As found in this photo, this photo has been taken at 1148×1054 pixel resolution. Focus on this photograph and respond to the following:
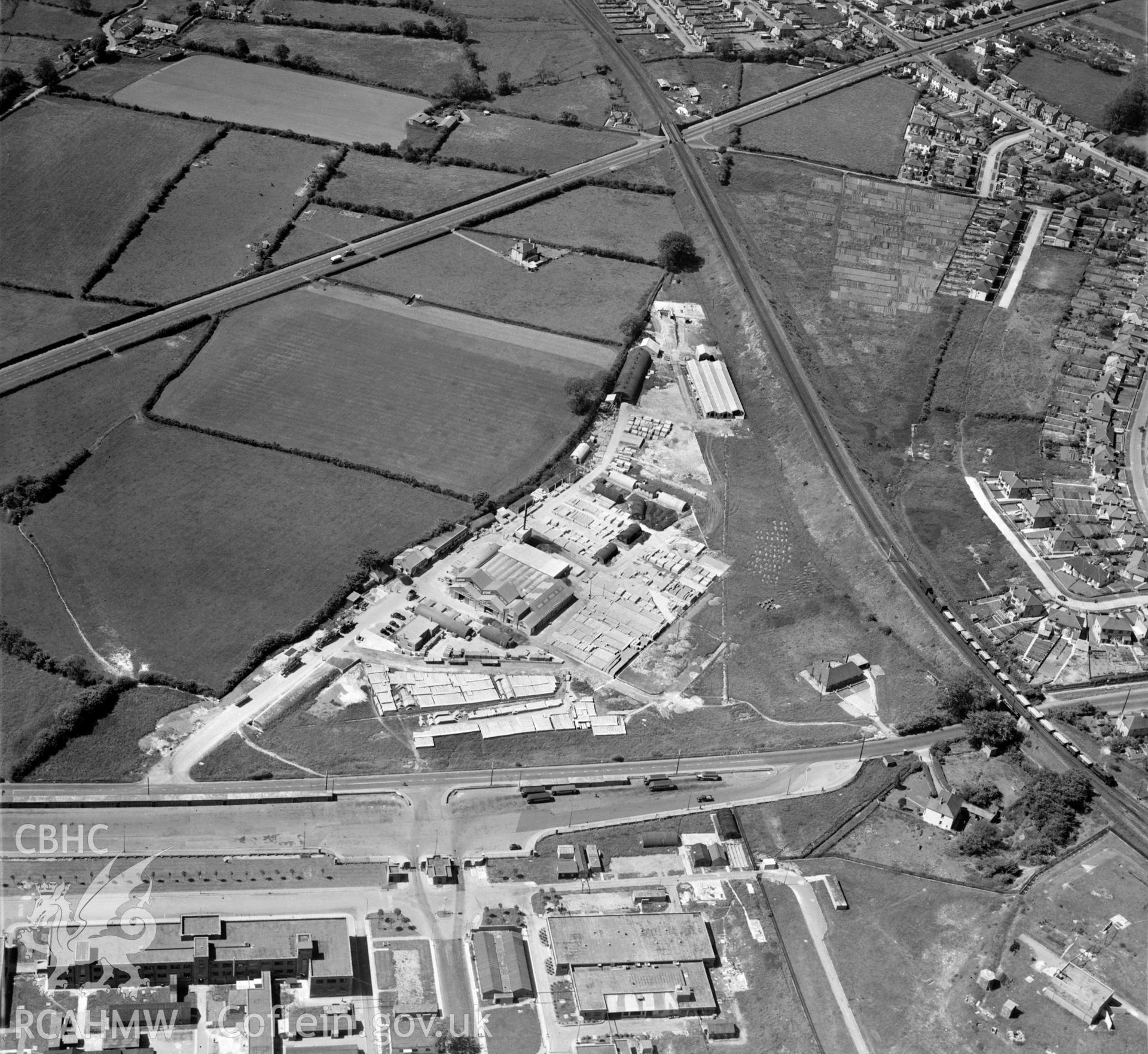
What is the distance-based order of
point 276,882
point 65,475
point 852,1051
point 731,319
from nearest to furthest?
point 852,1051, point 276,882, point 65,475, point 731,319

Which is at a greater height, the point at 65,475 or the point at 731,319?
the point at 65,475

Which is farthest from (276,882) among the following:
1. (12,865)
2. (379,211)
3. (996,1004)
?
(379,211)

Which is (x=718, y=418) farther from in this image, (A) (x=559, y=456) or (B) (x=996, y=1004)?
(B) (x=996, y=1004)

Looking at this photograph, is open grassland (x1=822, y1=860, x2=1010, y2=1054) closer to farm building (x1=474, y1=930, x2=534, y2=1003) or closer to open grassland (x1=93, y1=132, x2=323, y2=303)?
farm building (x1=474, y1=930, x2=534, y2=1003)

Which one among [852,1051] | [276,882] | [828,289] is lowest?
[828,289]

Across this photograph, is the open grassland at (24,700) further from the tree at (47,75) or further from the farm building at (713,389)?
the tree at (47,75)

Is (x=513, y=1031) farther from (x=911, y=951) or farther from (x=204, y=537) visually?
(x=204, y=537)

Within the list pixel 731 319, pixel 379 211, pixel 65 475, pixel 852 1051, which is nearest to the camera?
pixel 852 1051
